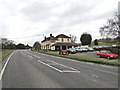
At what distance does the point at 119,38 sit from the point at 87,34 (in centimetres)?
4859

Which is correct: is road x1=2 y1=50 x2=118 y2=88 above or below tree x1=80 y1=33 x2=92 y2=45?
below

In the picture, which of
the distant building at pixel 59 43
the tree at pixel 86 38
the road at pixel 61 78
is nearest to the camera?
the road at pixel 61 78

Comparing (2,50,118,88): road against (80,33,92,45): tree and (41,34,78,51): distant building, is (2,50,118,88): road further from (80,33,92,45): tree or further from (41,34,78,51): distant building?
(80,33,92,45): tree

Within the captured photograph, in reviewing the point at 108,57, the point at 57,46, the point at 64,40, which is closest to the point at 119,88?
the point at 108,57

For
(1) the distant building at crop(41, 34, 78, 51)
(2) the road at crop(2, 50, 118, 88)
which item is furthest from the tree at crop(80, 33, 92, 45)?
(2) the road at crop(2, 50, 118, 88)

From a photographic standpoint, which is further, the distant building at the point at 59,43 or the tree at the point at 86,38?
the tree at the point at 86,38

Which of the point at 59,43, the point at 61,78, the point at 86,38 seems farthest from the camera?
the point at 86,38

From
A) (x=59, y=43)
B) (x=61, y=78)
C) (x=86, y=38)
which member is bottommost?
(x=61, y=78)

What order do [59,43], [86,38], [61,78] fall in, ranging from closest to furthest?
[61,78] < [59,43] < [86,38]

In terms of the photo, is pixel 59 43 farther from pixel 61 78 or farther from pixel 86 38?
pixel 61 78

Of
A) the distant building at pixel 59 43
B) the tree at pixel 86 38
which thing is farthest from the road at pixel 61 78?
the tree at pixel 86 38

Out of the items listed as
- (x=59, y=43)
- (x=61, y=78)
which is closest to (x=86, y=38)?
(x=59, y=43)

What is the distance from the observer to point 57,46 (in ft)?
180

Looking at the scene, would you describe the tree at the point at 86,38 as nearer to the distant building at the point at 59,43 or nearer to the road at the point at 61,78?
the distant building at the point at 59,43
